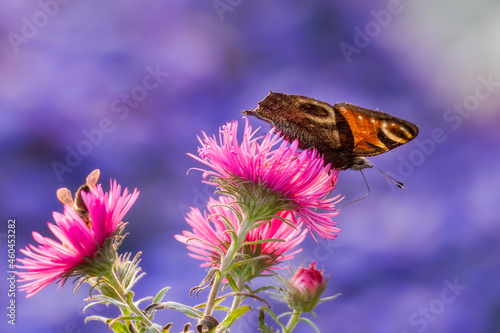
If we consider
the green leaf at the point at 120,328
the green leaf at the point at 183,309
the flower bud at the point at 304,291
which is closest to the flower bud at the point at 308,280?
the flower bud at the point at 304,291

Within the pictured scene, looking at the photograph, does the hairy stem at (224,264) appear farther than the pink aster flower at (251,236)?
No

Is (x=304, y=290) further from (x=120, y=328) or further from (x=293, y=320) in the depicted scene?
(x=120, y=328)

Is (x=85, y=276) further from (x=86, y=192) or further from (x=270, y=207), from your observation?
(x=270, y=207)

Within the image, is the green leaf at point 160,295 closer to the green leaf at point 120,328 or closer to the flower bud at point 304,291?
the green leaf at point 120,328

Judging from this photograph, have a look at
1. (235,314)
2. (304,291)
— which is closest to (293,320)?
(304,291)

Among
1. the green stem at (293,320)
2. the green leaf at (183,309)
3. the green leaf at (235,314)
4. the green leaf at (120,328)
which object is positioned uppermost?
the green leaf at (120,328)

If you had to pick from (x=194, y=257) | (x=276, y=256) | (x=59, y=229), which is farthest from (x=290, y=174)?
(x=59, y=229)
